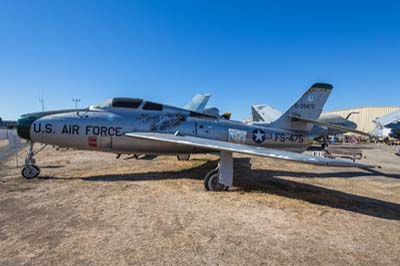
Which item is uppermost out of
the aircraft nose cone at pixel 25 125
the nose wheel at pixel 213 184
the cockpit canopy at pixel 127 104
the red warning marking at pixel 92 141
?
the cockpit canopy at pixel 127 104

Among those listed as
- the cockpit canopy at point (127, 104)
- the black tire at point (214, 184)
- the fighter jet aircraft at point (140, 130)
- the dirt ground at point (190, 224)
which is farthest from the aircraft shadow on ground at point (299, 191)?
the cockpit canopy at point (127, 104)

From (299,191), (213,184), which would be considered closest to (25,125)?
(213,184)

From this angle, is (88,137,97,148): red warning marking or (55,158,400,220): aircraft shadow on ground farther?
(88,137,97,148): red warning marking

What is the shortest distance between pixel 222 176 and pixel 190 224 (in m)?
2.43

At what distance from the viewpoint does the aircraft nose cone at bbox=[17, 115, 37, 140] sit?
7.82 meters

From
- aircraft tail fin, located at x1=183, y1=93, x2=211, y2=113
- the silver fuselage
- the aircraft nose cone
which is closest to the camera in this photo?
the aircraft nose cone

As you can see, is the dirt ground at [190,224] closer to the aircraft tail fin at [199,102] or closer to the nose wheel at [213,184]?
the nose wheel at [213,184]

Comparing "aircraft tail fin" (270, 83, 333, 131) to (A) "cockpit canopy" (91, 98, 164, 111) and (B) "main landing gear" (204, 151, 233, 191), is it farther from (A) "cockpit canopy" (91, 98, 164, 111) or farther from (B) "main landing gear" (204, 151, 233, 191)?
(A) "cockpit canopy" (91, 98, 164, 111)

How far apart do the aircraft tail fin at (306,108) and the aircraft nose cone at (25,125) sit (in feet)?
30.7

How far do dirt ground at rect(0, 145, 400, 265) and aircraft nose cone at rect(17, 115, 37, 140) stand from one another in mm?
1551

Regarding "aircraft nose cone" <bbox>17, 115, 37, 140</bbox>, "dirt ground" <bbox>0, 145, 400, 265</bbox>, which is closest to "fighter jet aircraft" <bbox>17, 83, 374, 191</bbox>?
"aircraft nose cone" <bbox>17, 115, 37, 140</bbox>

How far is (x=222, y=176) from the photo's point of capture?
21.4 feet

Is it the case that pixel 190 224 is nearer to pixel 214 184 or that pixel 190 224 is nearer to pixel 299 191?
pixel 214 184

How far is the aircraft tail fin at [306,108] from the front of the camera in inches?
392
